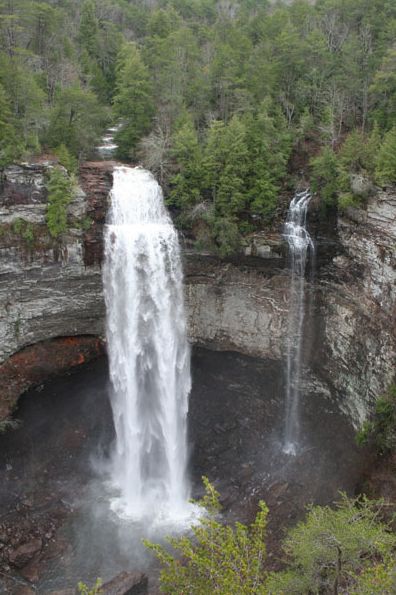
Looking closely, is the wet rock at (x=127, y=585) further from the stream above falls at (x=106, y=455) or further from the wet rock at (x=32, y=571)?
the wet rock at (x=32, y=571)

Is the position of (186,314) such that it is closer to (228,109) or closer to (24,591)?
(228,109)

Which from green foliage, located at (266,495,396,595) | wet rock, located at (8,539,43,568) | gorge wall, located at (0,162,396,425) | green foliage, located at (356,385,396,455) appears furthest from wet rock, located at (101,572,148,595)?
gorge wall, located at (0,162,396,425)

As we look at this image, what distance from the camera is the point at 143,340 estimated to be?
76.1 ft

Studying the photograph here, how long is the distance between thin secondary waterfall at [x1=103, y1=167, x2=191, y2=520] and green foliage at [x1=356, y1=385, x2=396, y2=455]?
335 inches

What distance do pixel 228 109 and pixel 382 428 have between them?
20.5 meters

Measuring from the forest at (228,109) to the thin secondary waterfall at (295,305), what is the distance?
1.20 m

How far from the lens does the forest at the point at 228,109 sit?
2372 cm

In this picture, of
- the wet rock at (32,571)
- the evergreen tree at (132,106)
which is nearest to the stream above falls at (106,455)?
the wet rock at (32,571)

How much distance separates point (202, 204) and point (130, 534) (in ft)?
49.9

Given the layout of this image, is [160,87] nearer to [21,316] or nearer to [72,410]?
[21,316]

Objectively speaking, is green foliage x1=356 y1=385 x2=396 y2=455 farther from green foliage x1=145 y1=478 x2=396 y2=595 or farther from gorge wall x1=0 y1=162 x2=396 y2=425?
green foliage x1=145 y1=478 x2=396 y2=595

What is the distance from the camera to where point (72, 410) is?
25328 millimetres

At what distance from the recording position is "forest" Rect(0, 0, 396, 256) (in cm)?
2372

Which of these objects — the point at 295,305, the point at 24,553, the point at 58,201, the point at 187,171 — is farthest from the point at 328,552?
the point at 187,171
